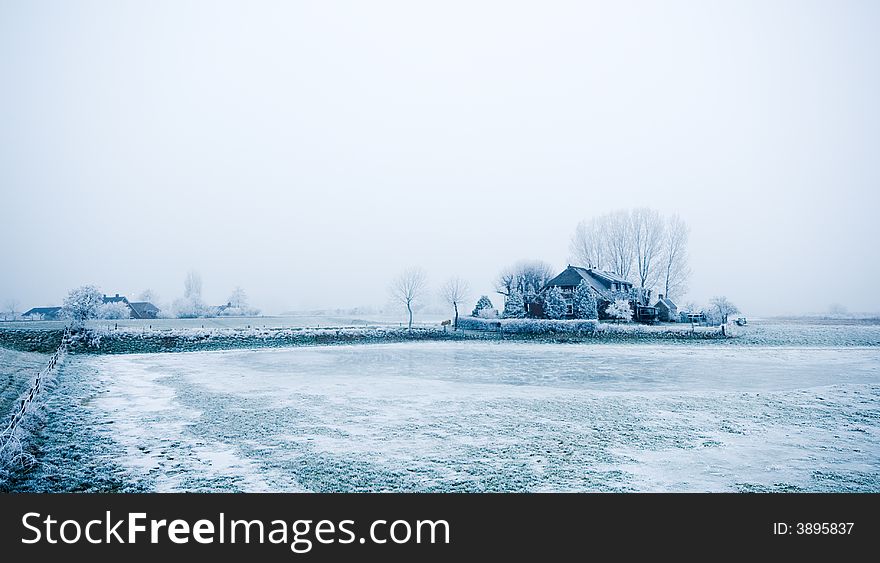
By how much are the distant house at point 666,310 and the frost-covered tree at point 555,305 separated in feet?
38.3

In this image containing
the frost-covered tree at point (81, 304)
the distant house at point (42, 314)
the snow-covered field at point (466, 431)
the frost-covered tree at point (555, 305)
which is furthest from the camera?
the frost-covered tree at point (555, 305)

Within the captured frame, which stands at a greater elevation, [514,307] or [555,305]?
[555,305]

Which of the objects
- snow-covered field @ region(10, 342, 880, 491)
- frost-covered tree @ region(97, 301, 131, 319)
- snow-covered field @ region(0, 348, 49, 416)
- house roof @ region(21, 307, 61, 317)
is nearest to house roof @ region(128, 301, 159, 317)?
frost-covered tree @ region(97, 301, 131, 319)

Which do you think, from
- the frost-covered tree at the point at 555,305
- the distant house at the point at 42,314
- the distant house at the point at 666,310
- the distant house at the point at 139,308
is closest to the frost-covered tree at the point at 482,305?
the frost-covered tree at the point at 555,305

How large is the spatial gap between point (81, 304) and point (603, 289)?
165 ft

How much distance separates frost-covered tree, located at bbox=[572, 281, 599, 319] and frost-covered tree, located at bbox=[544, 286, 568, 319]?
1.30 m

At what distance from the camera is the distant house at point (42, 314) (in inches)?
1392

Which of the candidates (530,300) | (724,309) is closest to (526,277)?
(530,300)

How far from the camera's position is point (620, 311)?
4975 centimetres

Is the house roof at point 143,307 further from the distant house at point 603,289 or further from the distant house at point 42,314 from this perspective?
the distant house at point 603,289

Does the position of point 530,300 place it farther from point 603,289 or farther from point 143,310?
point 143,310

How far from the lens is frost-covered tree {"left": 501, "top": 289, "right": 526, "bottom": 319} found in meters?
54.3
